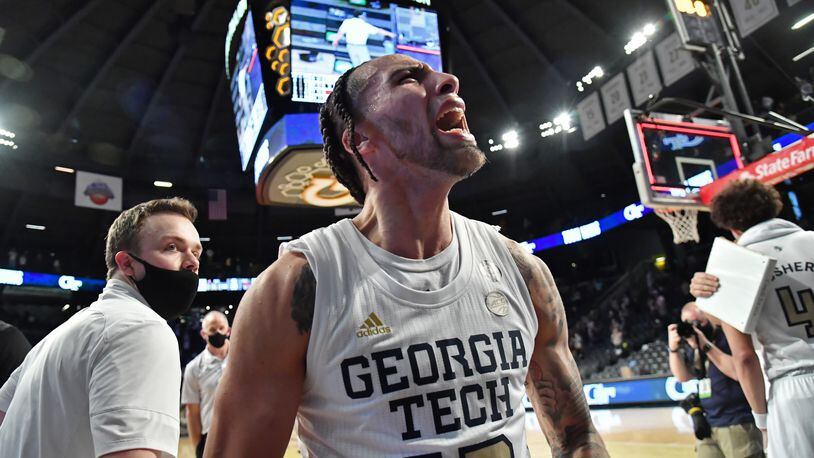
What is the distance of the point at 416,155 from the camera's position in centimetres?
161

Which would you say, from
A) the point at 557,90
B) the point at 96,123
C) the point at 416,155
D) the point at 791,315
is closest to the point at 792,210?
the point at 557,90

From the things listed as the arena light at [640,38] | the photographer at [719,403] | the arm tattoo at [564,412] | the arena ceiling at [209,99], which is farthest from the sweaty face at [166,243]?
the arena light at [640,38]

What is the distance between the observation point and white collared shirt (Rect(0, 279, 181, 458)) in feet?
5.98

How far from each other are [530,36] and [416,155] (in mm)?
16675

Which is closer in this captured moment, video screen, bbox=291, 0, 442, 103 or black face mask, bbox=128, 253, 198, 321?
black face mask, bbox=128, 253, 198, 321

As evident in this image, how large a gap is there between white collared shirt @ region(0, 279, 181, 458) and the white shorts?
8.23 feet

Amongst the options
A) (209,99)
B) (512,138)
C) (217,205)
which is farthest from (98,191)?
(512,138)

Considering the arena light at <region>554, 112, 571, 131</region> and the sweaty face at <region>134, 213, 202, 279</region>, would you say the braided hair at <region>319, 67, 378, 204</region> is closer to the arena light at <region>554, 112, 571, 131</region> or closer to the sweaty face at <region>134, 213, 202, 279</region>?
the sweaty face at <region>134, 213, 202, 279</region>

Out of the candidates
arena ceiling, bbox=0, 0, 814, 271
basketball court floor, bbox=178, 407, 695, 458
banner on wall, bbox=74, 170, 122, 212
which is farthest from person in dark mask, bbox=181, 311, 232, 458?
banner on wall, bbox=74, 170, 122, 212

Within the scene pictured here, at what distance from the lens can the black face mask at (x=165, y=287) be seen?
7.82ft

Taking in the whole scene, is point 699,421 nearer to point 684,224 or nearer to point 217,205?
point 684,224

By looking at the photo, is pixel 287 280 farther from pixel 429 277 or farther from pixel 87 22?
pixel 87 22

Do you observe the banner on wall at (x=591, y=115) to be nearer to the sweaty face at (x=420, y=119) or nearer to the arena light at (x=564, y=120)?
the arena light at (x=564, y=120)

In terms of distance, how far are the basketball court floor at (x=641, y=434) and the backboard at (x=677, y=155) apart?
3152 millimetres
